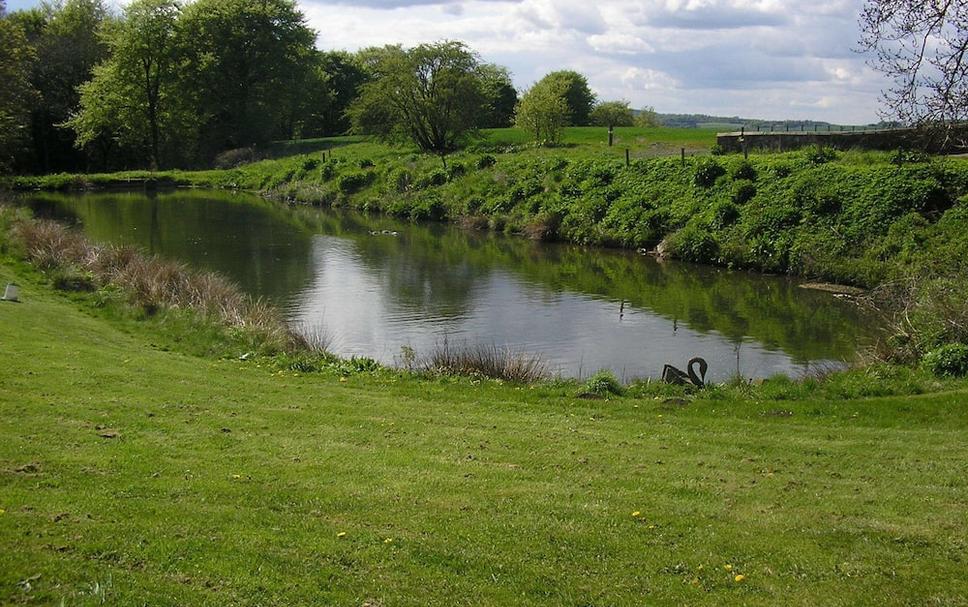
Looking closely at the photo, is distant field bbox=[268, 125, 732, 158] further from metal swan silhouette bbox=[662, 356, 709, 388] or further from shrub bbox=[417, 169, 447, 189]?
metal swan silhouette bbox=[662, 356, 709, 388]

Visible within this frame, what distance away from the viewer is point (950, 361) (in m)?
16.2

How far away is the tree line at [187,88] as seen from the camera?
69125 mm

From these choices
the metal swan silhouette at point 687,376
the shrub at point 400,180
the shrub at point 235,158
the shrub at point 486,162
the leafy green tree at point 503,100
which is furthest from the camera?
the leafy green tree at point 503,100

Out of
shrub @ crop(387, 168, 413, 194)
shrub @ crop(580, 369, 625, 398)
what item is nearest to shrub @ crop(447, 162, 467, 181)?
shrub @ crop(387, 168, 413, 194)

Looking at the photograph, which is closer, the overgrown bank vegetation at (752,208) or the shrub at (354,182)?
the overgrown bank vegetation at (752,208)

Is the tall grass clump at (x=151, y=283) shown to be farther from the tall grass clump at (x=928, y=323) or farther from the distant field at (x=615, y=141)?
the distant field at (x=615, y=141)

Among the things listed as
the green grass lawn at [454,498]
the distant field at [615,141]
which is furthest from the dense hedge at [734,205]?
the green grass lawn at [454,498]

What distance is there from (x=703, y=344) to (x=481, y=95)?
47636 millimetres

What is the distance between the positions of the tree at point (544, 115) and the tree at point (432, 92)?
16.2 ft

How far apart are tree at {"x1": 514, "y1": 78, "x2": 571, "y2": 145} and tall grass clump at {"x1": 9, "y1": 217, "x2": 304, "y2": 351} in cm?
3890

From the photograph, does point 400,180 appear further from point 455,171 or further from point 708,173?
point 708,173

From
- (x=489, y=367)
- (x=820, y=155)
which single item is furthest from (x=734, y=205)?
(x=489, y=367)

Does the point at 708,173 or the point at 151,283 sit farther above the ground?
the point at 708,173

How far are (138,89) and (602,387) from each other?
75.0m
